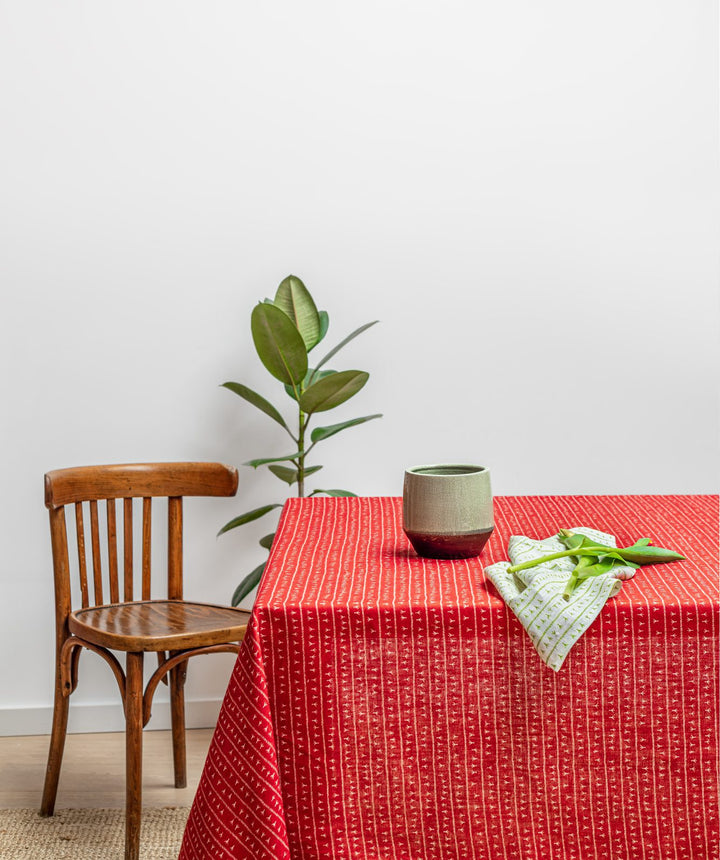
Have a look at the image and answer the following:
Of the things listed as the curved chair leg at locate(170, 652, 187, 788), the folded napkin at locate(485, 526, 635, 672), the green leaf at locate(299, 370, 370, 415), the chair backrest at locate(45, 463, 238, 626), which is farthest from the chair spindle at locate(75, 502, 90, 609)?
the folded napkin at locate(485, 526, 635, 672)

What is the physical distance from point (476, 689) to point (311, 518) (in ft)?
2.18

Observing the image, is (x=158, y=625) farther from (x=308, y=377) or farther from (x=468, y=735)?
(x=468, y=735)

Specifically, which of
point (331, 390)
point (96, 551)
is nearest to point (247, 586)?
point (96, 551)

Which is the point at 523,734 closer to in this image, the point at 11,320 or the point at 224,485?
the point at 224,485

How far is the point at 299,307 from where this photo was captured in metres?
2.37

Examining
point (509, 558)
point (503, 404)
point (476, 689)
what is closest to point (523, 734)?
point (476, 689)

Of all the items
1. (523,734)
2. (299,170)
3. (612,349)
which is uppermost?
(299,170)

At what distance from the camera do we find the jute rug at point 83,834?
200 centimetres

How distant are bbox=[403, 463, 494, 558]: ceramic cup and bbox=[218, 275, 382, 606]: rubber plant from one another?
3.02 ft

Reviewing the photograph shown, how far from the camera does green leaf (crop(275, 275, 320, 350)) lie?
7.75ft

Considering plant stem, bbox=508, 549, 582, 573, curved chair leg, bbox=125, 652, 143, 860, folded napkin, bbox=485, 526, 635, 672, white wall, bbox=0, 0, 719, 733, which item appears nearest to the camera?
folded napkin, bbox=485, 526, 635, 672

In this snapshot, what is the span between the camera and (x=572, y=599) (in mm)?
1152

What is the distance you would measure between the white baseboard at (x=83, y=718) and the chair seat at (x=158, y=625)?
0.59 meters

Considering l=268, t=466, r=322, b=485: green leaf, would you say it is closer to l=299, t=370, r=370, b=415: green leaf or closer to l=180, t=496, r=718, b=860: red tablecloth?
l=299, t=370, r=370, b=415: green leaf
